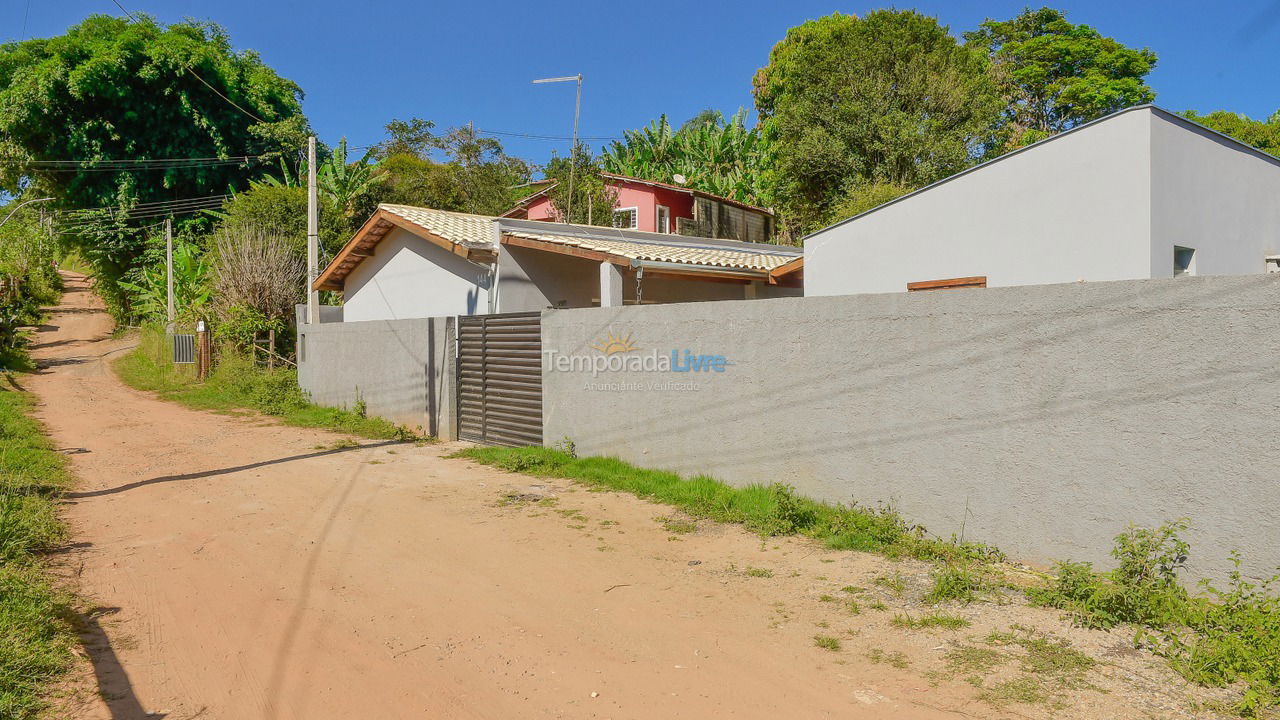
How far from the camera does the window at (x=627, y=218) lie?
25562 mm

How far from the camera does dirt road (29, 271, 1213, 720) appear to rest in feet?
12.5

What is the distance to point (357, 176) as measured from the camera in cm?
2656

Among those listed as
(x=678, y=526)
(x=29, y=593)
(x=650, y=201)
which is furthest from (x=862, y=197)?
(x=29, y=593)

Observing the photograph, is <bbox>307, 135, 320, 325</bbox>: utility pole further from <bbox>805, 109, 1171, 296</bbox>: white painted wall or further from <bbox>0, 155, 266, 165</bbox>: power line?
<bbox>0, 155, 266, 165</bbox>: power line

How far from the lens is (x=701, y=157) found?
109ft

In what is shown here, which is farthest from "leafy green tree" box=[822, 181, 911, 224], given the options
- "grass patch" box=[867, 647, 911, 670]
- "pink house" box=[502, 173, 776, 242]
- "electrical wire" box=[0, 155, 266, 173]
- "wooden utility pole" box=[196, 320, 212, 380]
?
"electrical wire" box=[0, 155, 266, 173]

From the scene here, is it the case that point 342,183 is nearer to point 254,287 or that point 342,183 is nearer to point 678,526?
point 254,287

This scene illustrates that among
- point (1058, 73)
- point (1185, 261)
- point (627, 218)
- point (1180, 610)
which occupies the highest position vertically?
point (1058, 73)

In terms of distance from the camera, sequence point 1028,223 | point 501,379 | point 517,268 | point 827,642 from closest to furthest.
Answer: point 827,642 < point 1028,223 < point 501,379 < point 517,268

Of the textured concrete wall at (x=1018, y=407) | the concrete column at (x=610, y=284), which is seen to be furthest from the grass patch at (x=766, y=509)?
the concrete column at (x=610, y=284)

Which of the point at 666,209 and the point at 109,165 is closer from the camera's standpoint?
the point at 666,209

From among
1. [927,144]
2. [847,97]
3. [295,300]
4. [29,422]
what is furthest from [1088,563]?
[847,97]

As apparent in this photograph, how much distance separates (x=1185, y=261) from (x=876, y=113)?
1758cm

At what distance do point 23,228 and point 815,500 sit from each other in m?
53.2
